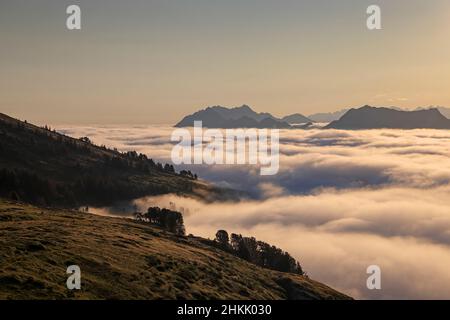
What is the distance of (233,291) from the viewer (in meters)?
90.9

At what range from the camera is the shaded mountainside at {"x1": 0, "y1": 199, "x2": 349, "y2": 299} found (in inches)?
2218

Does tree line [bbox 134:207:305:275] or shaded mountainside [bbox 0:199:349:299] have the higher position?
shaded mountainside [bbox 0:199:349:299]

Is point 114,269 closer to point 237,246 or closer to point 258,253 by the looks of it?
point 237,246

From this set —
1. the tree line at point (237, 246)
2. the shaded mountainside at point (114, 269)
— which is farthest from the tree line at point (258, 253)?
the shaded mountainside at point (114, 269)

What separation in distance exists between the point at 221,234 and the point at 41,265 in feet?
362

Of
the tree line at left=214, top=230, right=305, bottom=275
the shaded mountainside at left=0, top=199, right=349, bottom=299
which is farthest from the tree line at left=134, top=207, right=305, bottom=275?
the shaded mountainside at left=0, top=199, right=349, bottom=299

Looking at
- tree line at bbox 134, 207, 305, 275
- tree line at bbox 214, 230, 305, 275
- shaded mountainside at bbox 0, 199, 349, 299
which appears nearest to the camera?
shaded mountainside at bbox 0, 199, 349, 299

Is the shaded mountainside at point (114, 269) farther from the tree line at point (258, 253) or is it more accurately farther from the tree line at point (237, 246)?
the tree line at point (237, 246)

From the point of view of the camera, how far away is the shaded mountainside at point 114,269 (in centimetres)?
5635

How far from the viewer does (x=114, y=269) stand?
70.3m

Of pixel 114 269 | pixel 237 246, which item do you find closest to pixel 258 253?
pixel 237 246

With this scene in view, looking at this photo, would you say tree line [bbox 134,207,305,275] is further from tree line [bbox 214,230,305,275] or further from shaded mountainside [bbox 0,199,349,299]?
shaded mountainside [bbox 0,199,349,299]
